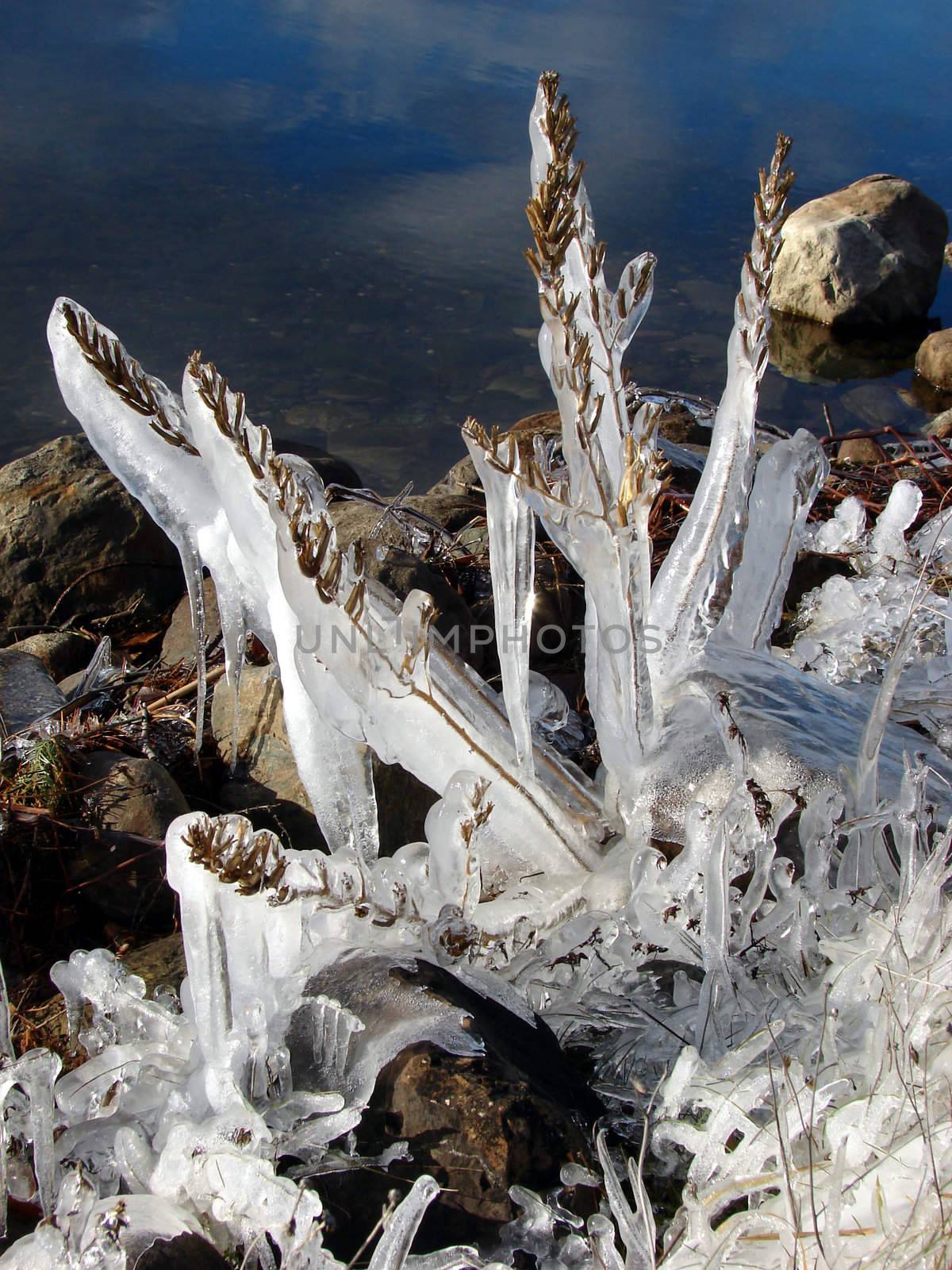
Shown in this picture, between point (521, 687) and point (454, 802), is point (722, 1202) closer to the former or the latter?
point (454, 802)

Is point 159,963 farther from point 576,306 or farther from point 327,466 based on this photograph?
point 327,466

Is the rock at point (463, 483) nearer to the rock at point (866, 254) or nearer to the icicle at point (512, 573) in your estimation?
the icicle at point (512, 573)

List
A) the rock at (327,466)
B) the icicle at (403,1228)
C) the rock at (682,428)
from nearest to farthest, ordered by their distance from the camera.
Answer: the icicle at (403,1228) < the rock at (682,428) < the rock at (327,466)

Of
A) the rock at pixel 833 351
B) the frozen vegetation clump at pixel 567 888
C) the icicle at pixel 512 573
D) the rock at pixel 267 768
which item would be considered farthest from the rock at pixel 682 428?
the rock at pixel 833 351

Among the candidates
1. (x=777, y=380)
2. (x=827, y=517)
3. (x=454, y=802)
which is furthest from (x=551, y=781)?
(x=777, y=380)

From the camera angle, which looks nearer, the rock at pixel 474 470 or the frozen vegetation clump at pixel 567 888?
the frozen vegetation clump at pixel 567 888

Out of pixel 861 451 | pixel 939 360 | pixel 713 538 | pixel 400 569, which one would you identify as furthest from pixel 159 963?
pixel 939 360

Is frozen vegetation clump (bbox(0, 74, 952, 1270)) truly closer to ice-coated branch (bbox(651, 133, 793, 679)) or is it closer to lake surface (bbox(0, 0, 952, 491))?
ice-coated branch (bbox(651, 133, 793, 679))
